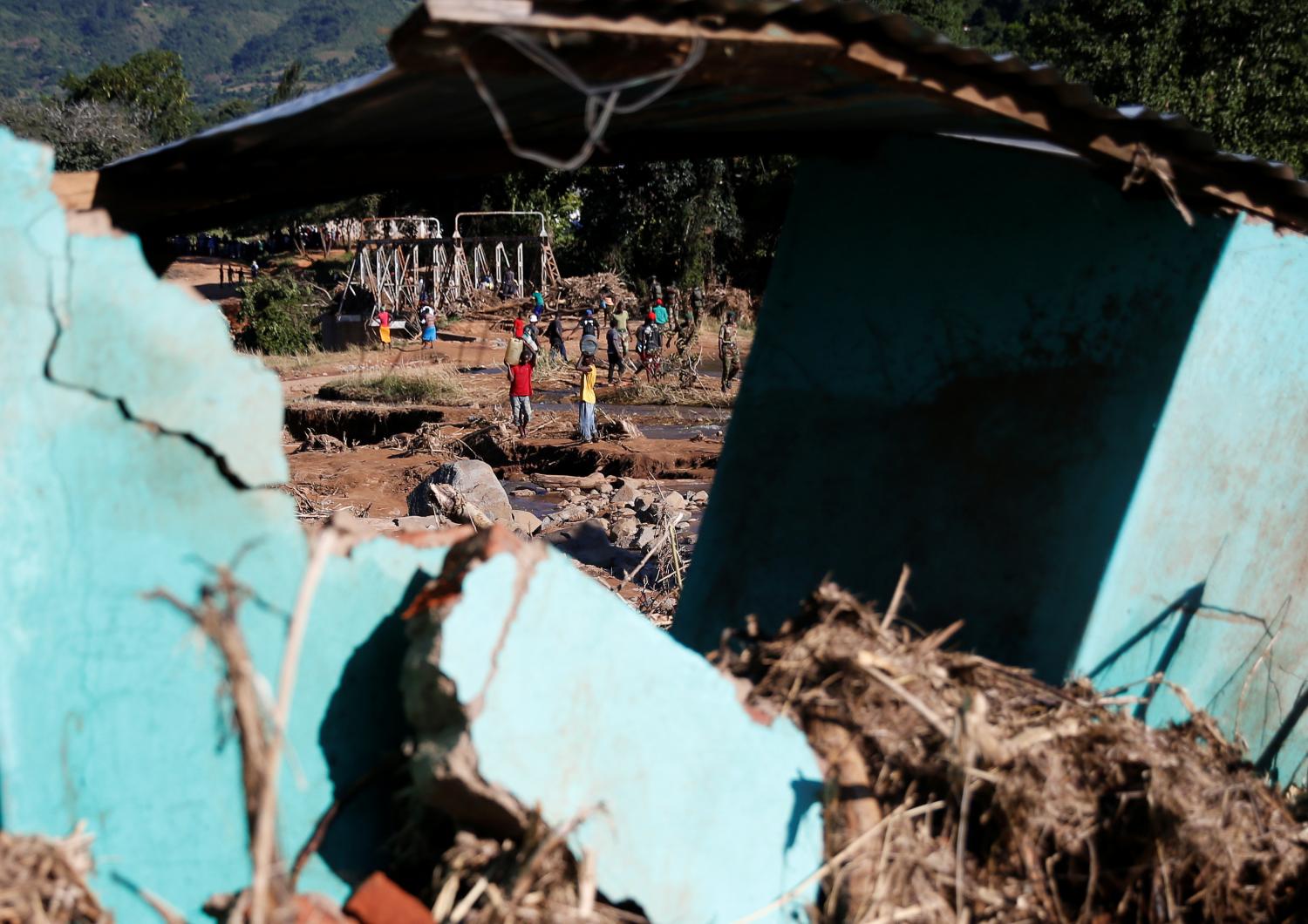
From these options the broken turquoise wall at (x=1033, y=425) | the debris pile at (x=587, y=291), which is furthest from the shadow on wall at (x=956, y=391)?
the debris pile at (x=587, y=291)

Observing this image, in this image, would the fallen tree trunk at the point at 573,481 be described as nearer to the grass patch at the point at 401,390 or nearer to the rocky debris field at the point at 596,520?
the rocky debris field at the point at 596,520

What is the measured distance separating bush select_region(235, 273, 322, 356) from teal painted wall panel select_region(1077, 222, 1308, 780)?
24.7 m

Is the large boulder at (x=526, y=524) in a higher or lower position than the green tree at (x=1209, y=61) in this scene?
lower

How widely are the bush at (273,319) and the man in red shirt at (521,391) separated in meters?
11.9

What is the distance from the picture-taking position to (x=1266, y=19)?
2389cm

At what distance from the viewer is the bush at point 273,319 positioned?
26.6 m

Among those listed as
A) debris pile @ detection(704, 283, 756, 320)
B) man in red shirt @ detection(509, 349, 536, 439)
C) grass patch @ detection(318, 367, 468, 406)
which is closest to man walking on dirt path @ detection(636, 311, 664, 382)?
grass patch @ detection(318, 367, 468, 406)

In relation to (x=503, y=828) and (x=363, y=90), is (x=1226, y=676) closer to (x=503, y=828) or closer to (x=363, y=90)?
(x=503, y=828)

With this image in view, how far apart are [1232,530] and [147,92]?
6627 centimetres

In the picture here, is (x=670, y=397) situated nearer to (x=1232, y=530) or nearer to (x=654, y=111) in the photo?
(x=1232, y=530)

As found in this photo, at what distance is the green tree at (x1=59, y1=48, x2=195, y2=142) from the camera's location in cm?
5350

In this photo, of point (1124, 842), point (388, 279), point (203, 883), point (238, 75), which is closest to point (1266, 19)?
point (388, 279)

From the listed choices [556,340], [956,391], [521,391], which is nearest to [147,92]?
[556,340]

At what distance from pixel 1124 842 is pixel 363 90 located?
295 cm
